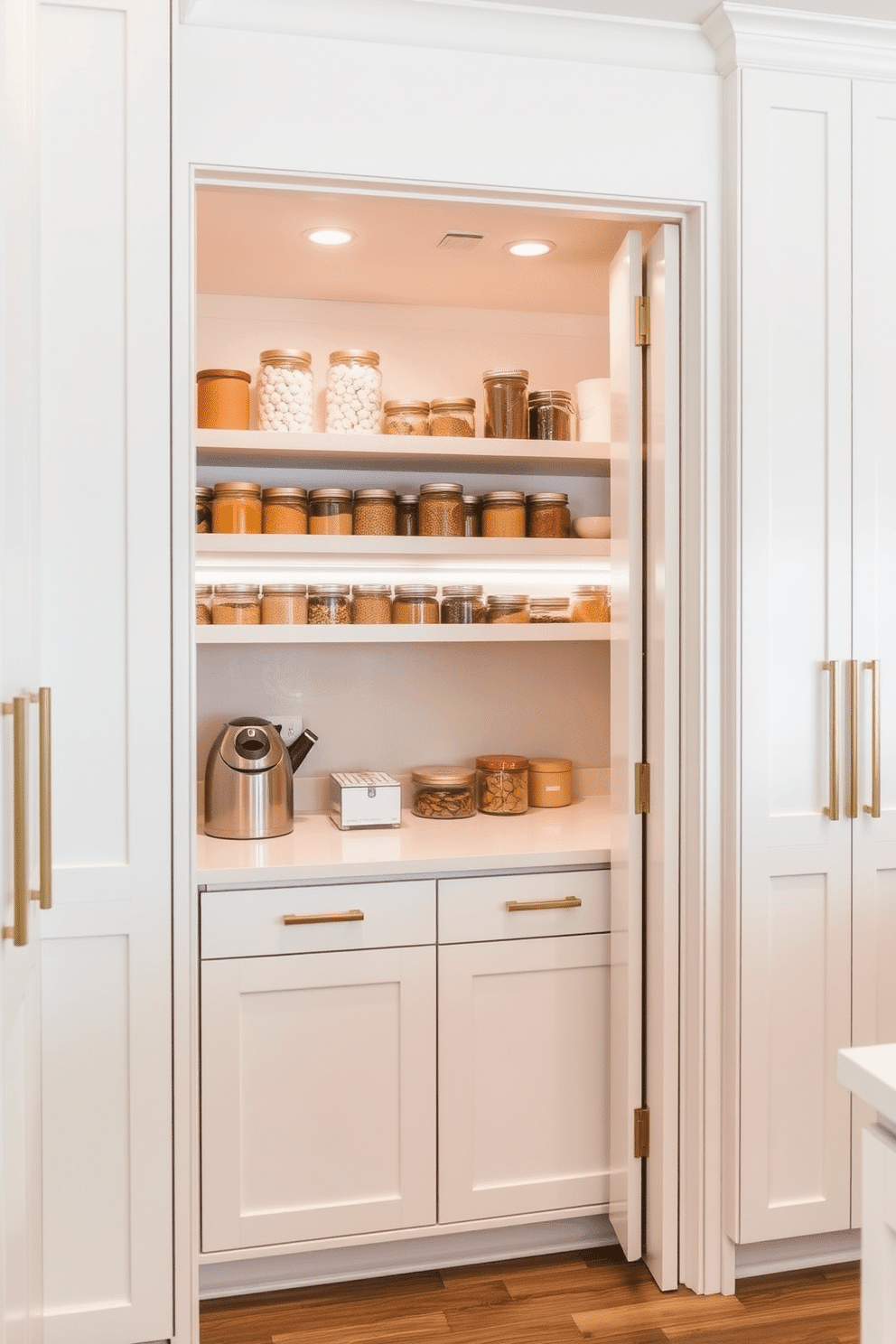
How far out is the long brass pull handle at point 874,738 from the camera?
7.13 ft

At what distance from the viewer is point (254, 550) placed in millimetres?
2520

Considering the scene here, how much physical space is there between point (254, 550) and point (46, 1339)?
1593mm

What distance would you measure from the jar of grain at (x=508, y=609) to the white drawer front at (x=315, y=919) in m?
0.77

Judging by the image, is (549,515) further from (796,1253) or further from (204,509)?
(796,1253)

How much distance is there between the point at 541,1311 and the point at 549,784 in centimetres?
122

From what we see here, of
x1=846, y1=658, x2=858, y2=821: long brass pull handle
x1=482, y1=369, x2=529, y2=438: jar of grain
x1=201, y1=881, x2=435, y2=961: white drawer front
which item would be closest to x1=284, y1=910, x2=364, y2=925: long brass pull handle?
x1=201, y1=881, x2=435, y2=961: white drawer front

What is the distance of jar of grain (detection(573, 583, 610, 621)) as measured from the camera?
2.87m

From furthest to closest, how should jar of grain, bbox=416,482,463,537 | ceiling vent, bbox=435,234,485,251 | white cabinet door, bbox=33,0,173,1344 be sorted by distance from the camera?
jar of grain, bbox=416,482,463,537 < ceiling vent, bbox=435,234,485,251 < white cabinet door, bbox=33,0,173,1344

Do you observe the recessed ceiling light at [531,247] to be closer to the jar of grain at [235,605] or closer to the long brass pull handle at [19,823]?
the jar of grain at [235,605]

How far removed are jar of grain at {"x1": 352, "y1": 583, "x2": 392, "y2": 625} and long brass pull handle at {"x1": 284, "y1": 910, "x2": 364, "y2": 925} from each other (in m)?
0.74

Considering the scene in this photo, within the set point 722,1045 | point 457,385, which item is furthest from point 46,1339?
point 457,385

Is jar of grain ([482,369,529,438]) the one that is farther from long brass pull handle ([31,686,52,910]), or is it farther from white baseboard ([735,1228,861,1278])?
white baseboard ([735,1228,861,1278])

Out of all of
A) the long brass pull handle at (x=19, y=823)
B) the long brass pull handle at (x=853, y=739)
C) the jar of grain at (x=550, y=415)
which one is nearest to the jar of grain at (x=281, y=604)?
the jar of grain at (x=550, y=415)

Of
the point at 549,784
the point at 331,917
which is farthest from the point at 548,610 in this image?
the point at 331,917
